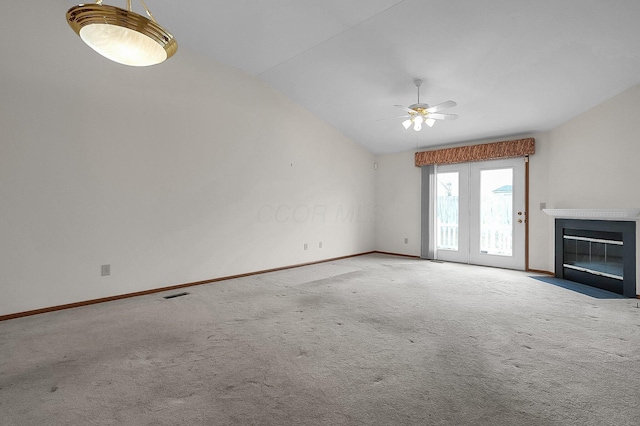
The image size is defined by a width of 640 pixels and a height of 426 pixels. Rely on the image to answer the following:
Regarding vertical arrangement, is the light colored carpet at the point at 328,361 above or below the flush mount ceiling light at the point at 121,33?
below

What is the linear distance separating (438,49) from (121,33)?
3.38 metres

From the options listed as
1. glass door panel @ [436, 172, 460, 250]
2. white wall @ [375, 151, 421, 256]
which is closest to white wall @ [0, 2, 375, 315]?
white wall @ [375, 151, 421, 256]

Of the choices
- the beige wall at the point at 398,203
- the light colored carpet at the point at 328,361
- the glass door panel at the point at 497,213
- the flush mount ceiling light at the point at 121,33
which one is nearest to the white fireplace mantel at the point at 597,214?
the glass door panel at the point at 497,213

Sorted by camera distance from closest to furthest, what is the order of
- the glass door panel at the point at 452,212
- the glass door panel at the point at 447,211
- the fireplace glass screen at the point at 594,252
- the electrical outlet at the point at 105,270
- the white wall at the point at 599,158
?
the electrical outlet at the point at 105,270 < the white wall at the point at 599,158 < the fireplace glass screen at the point at 594,252 < the glass door panel at the point at 452,212 < the glass door panel at the point at 447,211

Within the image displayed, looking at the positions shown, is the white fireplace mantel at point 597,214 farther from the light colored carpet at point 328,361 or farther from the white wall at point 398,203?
the white wall at point 398,203

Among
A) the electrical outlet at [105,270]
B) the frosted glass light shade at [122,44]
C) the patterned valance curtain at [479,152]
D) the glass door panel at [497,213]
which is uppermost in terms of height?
the patterned valance curtain at [479,152]

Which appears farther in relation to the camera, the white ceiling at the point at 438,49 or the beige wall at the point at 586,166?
the beige wall at the point at 586,166

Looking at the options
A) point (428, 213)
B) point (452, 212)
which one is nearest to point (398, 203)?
point (428, 213)

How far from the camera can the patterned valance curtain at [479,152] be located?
528 cm

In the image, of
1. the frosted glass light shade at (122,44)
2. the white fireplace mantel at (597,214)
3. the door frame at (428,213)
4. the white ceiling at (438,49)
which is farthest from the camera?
the door frame at (428,213)

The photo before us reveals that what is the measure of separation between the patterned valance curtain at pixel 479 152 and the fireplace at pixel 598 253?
54.0 inches

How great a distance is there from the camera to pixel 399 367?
2090mm

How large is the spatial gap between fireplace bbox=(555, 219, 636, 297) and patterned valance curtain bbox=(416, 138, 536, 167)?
4.50 feet

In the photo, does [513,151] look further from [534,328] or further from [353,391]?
[353,391]
